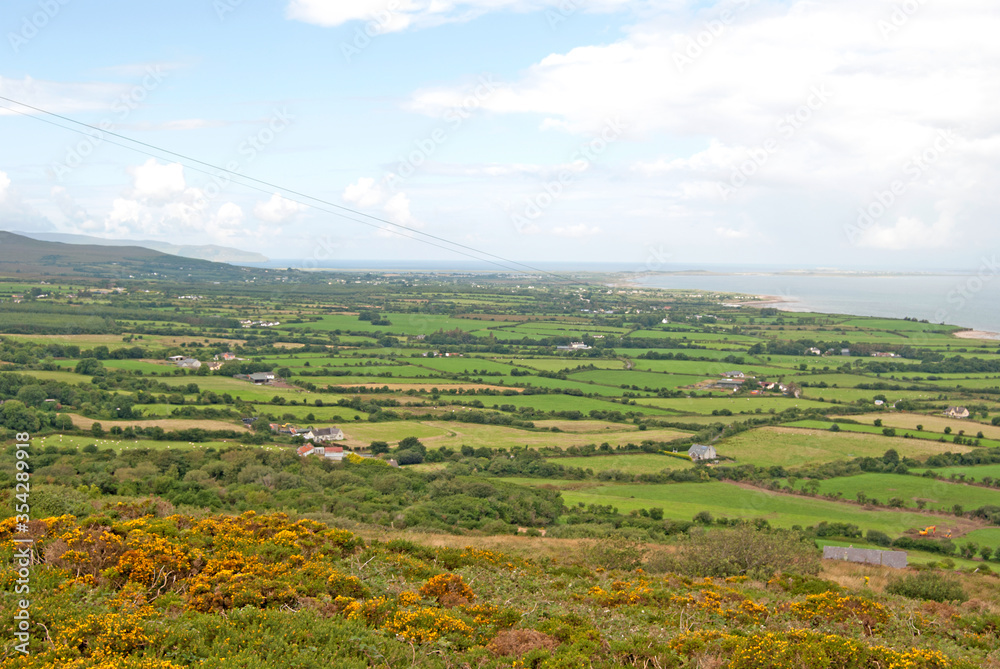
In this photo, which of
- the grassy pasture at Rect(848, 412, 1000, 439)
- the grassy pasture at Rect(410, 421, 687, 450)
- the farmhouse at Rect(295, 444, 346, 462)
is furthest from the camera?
the grassy pasture at Rect(848, 412, 1000, 439)

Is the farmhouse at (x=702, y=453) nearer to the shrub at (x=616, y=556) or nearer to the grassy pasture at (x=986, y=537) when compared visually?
the grassy pasture at (x=986, y=537)

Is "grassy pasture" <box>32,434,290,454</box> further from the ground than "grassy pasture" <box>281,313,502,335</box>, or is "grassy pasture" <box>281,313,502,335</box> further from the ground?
"grassy pasture" <box>281,313,502,335</box>

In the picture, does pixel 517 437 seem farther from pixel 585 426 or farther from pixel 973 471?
pixel 973 471

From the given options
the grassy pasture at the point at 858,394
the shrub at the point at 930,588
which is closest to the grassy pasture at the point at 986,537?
the shrub at the point at 930,588

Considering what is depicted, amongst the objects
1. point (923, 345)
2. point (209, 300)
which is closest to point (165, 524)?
point (923, 345)

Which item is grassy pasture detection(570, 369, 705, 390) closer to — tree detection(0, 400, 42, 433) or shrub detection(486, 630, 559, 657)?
tree detection(0, 400, 42, 433)

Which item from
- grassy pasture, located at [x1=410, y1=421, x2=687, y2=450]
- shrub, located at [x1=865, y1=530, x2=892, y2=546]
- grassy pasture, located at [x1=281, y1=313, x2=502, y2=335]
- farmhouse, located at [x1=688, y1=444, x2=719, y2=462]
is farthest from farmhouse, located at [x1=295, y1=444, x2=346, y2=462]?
grassy pasture, located at [x1=281, y1=313, x2=502, y2=335]

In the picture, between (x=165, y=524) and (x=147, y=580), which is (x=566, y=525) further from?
(x=147, y=580)
